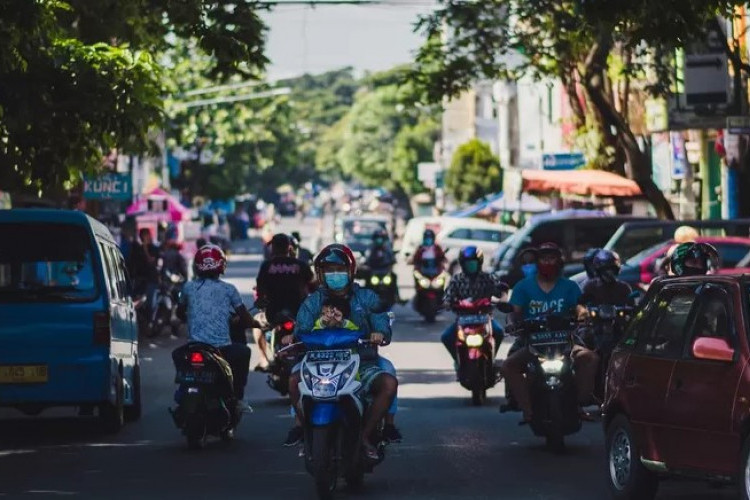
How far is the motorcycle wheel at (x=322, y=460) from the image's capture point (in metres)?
12.2

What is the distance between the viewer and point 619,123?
122 ft

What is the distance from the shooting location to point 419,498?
41.7 ft

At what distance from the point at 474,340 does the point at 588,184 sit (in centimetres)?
2301

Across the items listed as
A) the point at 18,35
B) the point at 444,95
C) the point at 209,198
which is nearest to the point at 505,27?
the point at 444,95

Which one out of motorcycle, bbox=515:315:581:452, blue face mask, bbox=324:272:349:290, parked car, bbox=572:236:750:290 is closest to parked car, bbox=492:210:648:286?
parked car, bbox=572:236:750:290

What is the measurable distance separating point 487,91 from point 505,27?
7193 centimetres

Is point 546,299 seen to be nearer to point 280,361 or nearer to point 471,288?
point 280,361

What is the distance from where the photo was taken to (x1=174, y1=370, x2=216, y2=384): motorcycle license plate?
1578 cm

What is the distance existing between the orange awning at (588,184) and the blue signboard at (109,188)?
954 centimetres

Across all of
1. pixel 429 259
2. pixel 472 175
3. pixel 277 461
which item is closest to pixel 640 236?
pixel 429 259

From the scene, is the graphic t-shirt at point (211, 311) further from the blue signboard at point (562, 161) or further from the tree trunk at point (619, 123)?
the blue signboard at point (562, 161)

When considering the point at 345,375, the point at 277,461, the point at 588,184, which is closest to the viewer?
the point at 345,375

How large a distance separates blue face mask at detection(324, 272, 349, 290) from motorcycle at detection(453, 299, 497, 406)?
6.58 meters

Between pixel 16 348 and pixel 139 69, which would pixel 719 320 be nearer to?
pixel 16 348
